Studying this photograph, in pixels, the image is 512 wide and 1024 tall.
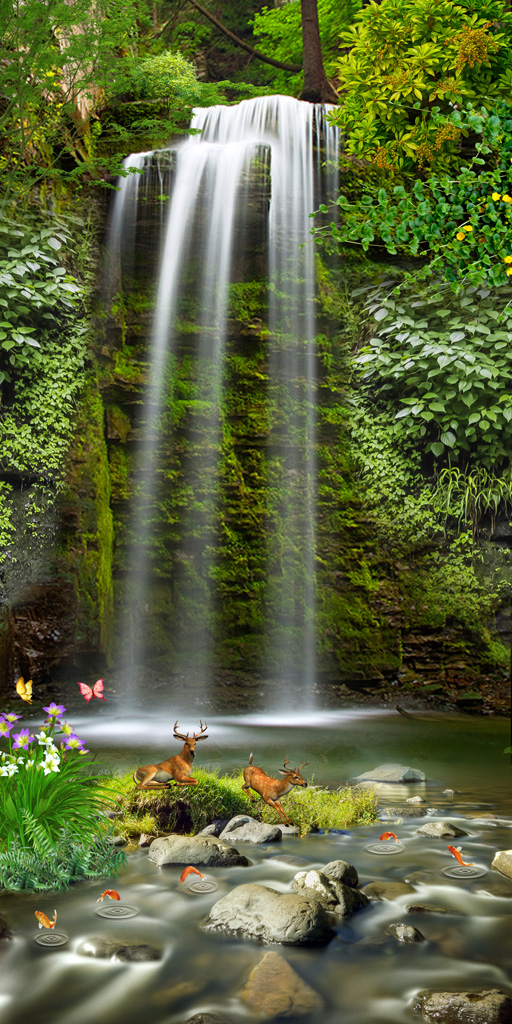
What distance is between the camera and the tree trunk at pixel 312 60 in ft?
35.6

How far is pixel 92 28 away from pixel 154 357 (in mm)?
3584

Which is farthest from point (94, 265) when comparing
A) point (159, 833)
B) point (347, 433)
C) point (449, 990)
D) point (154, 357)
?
point (449, 990)

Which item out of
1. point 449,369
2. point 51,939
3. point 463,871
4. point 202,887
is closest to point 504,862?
point 463,871

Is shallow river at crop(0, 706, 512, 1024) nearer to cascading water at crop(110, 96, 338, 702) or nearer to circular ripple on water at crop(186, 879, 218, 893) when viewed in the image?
circular ripple on water at crop(186, 879, 218, 893)

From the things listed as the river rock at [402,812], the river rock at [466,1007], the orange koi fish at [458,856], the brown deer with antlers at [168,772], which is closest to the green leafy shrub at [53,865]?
the brown deer with antlers at [168,772]

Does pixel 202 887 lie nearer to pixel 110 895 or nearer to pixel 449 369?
pixel 110 895

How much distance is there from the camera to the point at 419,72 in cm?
786

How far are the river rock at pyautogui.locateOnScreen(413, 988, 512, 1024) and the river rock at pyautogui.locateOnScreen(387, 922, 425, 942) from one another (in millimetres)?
329

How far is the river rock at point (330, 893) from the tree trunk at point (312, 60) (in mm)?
11368

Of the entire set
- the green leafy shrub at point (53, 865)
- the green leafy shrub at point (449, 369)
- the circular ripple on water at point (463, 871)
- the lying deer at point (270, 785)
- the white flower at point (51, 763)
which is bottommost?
the circular ripple on water at point (463, 871)

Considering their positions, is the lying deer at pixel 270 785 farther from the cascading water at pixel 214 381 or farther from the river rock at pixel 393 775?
the cascading water at pixel 214 381

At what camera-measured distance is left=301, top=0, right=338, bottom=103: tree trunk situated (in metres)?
10.8

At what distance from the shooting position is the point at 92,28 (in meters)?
7.52

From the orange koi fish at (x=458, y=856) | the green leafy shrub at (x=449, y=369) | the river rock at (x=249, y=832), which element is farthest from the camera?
the green leafy shrub at (x=449, y=369)
